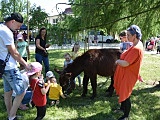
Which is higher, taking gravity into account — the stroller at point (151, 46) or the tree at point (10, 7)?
the tree at point (10, 7)

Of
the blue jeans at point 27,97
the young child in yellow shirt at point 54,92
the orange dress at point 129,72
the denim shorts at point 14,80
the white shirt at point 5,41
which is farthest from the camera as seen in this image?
the young child in yellow shirt at point 54,92

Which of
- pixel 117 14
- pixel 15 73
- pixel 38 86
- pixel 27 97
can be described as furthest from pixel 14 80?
pixel 117 14

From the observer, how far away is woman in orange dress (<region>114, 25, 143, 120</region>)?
15.2 ft

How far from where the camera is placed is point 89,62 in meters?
6.91

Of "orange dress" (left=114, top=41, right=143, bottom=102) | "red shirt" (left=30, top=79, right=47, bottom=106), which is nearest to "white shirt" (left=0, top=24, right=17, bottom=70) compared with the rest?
"red shirt" (left=30, top=79, right=47, bottom=106)

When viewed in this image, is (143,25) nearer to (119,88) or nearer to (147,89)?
(147,89)

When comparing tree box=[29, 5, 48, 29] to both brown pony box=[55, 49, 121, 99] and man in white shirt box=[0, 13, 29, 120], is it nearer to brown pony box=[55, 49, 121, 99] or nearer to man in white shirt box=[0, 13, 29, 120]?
brown pony box=[55, 49, 121, 99]

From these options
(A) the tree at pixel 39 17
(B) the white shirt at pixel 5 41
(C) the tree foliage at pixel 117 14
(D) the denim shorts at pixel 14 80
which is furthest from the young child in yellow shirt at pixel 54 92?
(A) the tree at pixel 39 17

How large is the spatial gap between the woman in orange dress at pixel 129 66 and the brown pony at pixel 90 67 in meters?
1.79

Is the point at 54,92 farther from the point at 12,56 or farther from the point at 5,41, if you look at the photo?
the point at 5,41

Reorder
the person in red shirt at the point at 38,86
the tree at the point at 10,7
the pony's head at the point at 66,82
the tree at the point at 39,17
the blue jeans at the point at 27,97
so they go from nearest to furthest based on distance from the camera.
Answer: the person in red shirt at the point at 38,86, the blue jeans at the point at 27,97, the pony's head at the point at 66,82, the tree at the point at 39,17, the tree at the point at 10,7

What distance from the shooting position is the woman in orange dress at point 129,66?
4633mm

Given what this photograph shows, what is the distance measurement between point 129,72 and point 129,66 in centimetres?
13

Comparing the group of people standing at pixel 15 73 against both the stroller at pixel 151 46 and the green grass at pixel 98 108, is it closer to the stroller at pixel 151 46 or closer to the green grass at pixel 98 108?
the green grass at pixel 98 108
